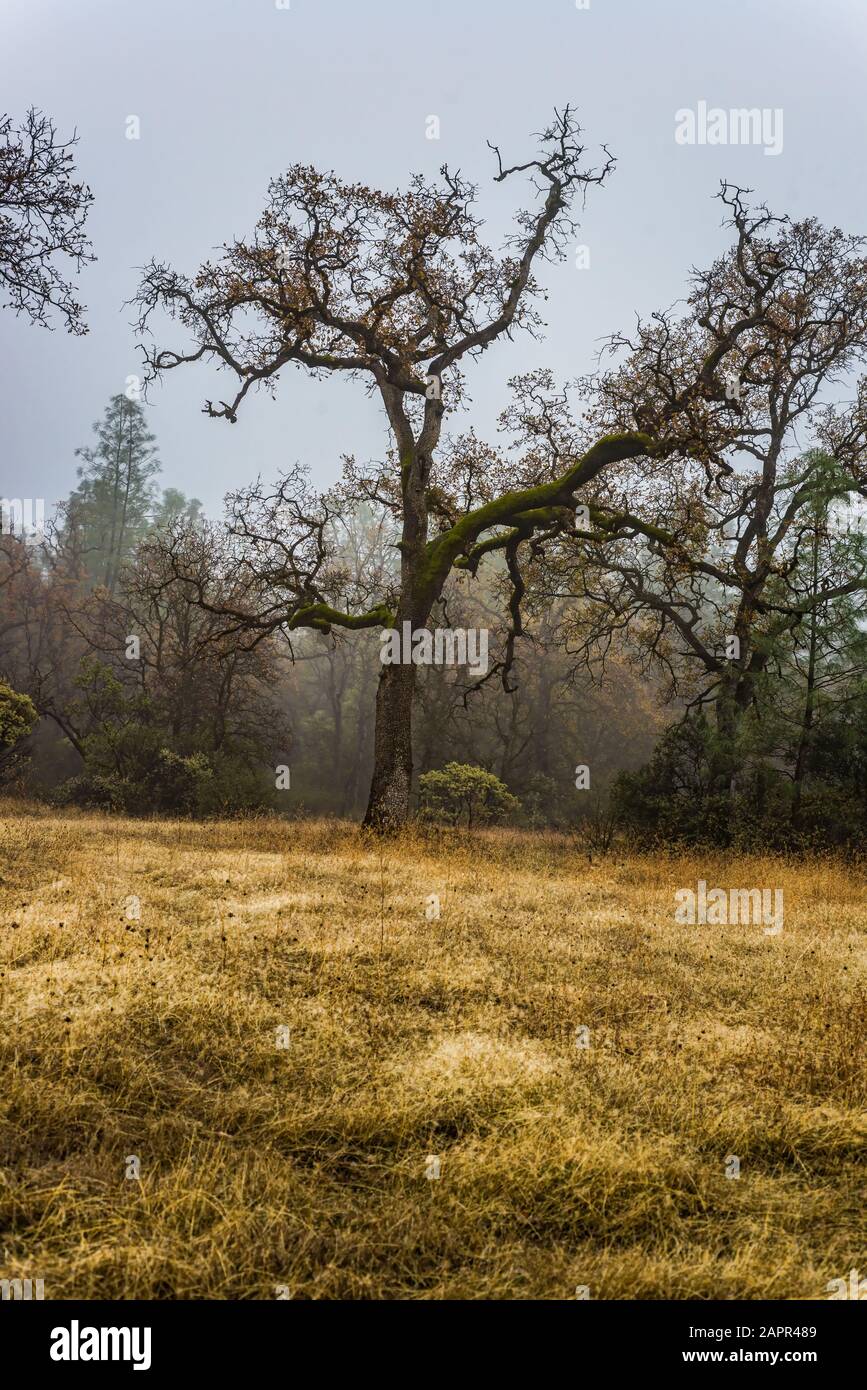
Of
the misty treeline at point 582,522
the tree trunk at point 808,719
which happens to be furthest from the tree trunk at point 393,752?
the tree trunk at point 808,719

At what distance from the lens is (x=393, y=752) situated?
15984 mm

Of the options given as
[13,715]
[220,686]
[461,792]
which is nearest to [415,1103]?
[13,715]

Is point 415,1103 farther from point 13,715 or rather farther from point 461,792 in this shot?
point 461,792

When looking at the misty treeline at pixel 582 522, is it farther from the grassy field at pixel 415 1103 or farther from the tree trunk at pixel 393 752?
the grassy field at pixel 415 1103

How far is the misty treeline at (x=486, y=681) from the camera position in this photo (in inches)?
637

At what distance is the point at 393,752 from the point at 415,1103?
11.5 meters

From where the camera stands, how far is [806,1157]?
4332 millimetres

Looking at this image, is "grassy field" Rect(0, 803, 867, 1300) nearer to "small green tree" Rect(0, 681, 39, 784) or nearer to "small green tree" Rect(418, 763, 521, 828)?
"small green tree" Rect(0, 681, 39, 784)

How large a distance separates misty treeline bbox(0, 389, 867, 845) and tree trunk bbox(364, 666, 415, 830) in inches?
118

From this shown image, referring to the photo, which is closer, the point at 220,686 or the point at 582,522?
the point at 582,522

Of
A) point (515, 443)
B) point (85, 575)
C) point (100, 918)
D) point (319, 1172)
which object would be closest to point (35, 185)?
point (100, 918)

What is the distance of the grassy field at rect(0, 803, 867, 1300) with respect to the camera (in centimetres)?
335

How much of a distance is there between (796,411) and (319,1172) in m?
21.0
